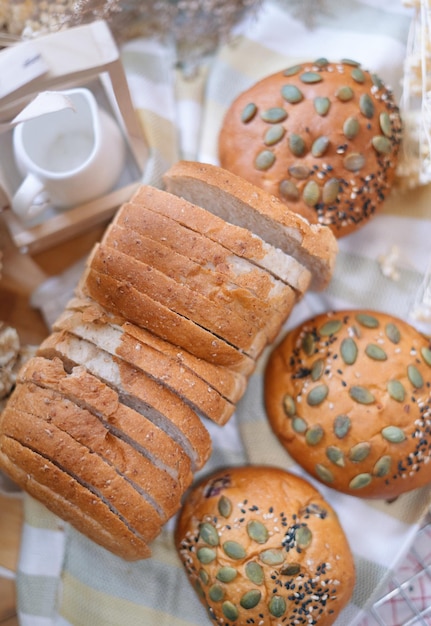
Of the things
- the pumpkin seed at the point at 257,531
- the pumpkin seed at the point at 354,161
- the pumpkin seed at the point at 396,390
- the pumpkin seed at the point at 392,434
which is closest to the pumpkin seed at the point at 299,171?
the pumpkin seed at the point at 354,161

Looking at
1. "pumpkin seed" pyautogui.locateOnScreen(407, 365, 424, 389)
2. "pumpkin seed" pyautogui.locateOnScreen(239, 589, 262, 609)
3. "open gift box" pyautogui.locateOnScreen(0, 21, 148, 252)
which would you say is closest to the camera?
"open gift box" pyautogui.locateOnScreen(0, 21, 148, 252)

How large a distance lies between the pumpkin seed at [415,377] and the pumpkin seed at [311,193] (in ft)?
2.01

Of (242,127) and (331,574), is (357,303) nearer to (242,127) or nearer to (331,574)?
(242,127)

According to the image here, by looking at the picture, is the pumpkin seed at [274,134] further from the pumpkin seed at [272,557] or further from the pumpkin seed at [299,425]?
the pumpkin seed at [272,557]

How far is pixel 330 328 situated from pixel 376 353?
178 mm

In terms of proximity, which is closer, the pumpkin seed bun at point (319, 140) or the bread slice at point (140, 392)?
the bread slice at point (140, 392)

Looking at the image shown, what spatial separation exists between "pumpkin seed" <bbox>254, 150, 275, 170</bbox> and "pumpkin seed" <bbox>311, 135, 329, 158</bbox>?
13cm

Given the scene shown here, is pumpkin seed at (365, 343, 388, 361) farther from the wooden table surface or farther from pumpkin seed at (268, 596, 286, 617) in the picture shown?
the wooden table surface

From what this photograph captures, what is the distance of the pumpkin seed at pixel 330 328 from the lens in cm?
206

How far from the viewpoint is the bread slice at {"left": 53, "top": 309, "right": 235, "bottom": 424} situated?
1.72 metres

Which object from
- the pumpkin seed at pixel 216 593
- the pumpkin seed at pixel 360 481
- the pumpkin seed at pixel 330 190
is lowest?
the pumpkin seed at pixel 216 593

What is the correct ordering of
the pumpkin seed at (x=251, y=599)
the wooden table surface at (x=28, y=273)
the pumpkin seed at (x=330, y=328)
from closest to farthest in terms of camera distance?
the pumpkin seed at (x=251, y=599) → the pumpkin seed at (x=330, y=328) → the wooden table surface at (x=28, y=273)

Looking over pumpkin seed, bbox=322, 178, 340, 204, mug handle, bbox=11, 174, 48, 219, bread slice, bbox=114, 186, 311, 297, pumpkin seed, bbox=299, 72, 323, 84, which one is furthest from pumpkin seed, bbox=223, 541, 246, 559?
pumpkin seed, bbox=299, 72, 323, 84

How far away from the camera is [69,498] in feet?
5.65
